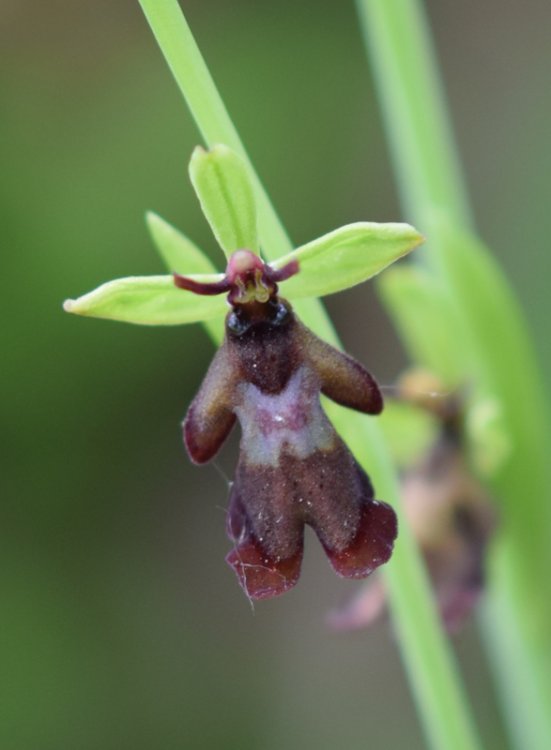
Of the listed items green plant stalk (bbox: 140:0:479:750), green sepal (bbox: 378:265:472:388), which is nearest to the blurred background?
green sepal (bbox: 378:265:472:388)

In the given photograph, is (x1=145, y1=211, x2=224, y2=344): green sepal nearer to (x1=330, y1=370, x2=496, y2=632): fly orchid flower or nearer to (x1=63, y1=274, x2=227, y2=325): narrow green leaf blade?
(x1=63, y1=274, x2=227, y2=325): narrow green leaf blade

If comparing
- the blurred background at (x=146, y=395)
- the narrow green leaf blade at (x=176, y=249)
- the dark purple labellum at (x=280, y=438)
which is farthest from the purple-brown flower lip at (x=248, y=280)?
the blurred background at (x=146, y=395)

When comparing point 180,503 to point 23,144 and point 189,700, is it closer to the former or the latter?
point 189,700

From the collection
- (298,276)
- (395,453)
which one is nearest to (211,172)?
(298,276)

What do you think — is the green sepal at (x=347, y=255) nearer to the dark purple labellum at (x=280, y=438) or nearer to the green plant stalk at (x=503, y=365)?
the dark purple labellum at (x=280, y=438)

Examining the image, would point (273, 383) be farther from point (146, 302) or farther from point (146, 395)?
point (146, 395)

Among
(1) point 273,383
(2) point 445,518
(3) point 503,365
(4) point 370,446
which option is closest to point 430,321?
(3) point 503,365

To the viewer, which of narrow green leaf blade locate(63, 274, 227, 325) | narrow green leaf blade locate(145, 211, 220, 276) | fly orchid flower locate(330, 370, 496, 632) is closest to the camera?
narrow green leaf blade locate(63, 274, 227, 325)
